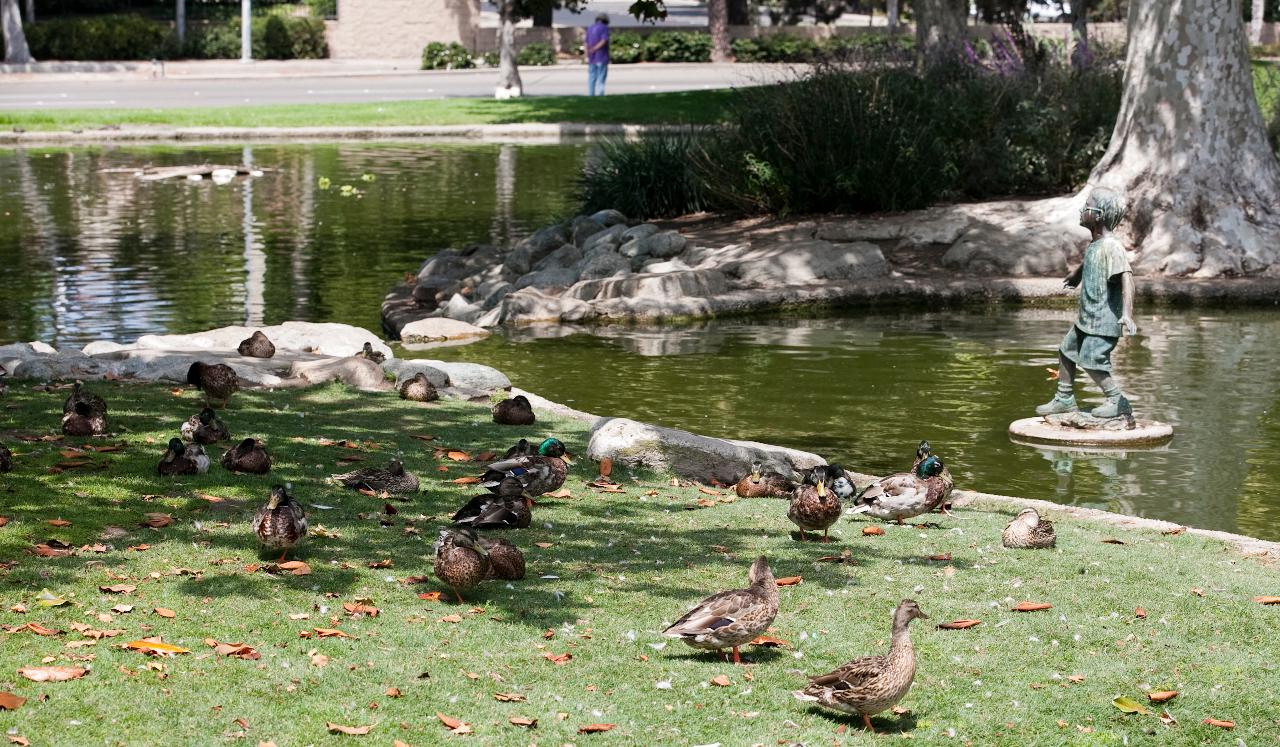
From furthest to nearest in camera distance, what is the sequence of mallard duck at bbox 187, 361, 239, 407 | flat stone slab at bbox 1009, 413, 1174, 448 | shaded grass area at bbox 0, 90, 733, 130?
1. shaded grass area at bbox 0, 90, 733, 130
2. flat stone slab at bbox 1009, 413, 1174, 448
3. mallard duck at bbox 187, 361, 239, 407

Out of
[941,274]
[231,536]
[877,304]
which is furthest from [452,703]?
[941,274]

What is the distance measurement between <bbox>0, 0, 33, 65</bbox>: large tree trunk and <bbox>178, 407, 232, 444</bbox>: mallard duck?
5183cm

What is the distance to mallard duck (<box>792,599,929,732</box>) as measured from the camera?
640cm

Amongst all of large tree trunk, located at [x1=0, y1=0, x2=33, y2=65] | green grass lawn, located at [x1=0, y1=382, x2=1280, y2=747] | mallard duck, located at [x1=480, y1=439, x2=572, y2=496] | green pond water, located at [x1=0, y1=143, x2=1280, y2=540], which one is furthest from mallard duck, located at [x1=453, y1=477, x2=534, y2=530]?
large tree trunk, located at [x1=0, y1=0, x2=33, y2=65]

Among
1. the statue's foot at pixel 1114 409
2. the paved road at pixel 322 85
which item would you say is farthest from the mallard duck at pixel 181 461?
the paved road at pixel 322 85

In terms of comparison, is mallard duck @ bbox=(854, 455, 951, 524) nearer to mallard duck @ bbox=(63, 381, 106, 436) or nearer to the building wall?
mallard duck @ bbox=(63, 381, 106, 436)

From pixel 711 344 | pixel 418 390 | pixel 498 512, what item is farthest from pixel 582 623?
pixel 711 344

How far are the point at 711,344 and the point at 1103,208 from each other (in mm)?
6230

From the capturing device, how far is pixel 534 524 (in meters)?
9.66

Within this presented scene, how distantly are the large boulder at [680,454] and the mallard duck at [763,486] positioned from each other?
388 mm

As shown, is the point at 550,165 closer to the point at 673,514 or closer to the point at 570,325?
the point at 570,325

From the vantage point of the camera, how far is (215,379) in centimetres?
1261

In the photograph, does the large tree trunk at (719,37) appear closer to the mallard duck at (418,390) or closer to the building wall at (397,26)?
the building wall at (397,26)

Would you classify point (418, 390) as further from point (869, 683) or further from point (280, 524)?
point (869, 683)
